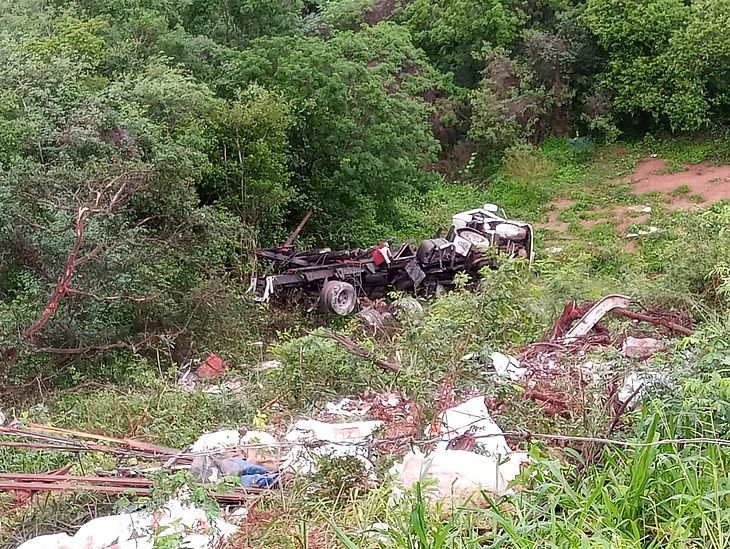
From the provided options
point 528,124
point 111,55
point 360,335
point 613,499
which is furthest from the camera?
point 528,124

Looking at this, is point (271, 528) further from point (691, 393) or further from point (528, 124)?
point (528, 124)

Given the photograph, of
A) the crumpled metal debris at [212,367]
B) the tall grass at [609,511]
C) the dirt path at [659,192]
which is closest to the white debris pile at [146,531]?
the tall grass at [609,511]

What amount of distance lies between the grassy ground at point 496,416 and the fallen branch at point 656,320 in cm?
17

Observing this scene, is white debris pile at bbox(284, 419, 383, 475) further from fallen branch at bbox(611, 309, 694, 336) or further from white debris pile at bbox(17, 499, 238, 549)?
fallen branch at bbox(611, 309, 694, 336)

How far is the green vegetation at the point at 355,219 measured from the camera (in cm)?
295

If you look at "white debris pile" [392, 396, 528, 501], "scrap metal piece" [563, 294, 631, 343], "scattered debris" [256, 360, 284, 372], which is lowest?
"scattered debris" [256, 360, 284, 372]

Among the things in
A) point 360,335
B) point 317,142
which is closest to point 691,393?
point 360,335

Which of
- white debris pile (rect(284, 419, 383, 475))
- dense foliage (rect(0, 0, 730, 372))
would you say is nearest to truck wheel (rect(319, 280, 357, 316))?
dense foliage (rect(0, 0, 730, 372))

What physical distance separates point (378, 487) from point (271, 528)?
50 cm

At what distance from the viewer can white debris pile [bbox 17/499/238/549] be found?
293cm

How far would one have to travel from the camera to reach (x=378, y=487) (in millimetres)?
3244

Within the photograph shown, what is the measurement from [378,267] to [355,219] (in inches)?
109

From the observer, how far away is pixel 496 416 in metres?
3.65

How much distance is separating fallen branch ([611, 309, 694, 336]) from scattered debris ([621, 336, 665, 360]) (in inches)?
8.7
